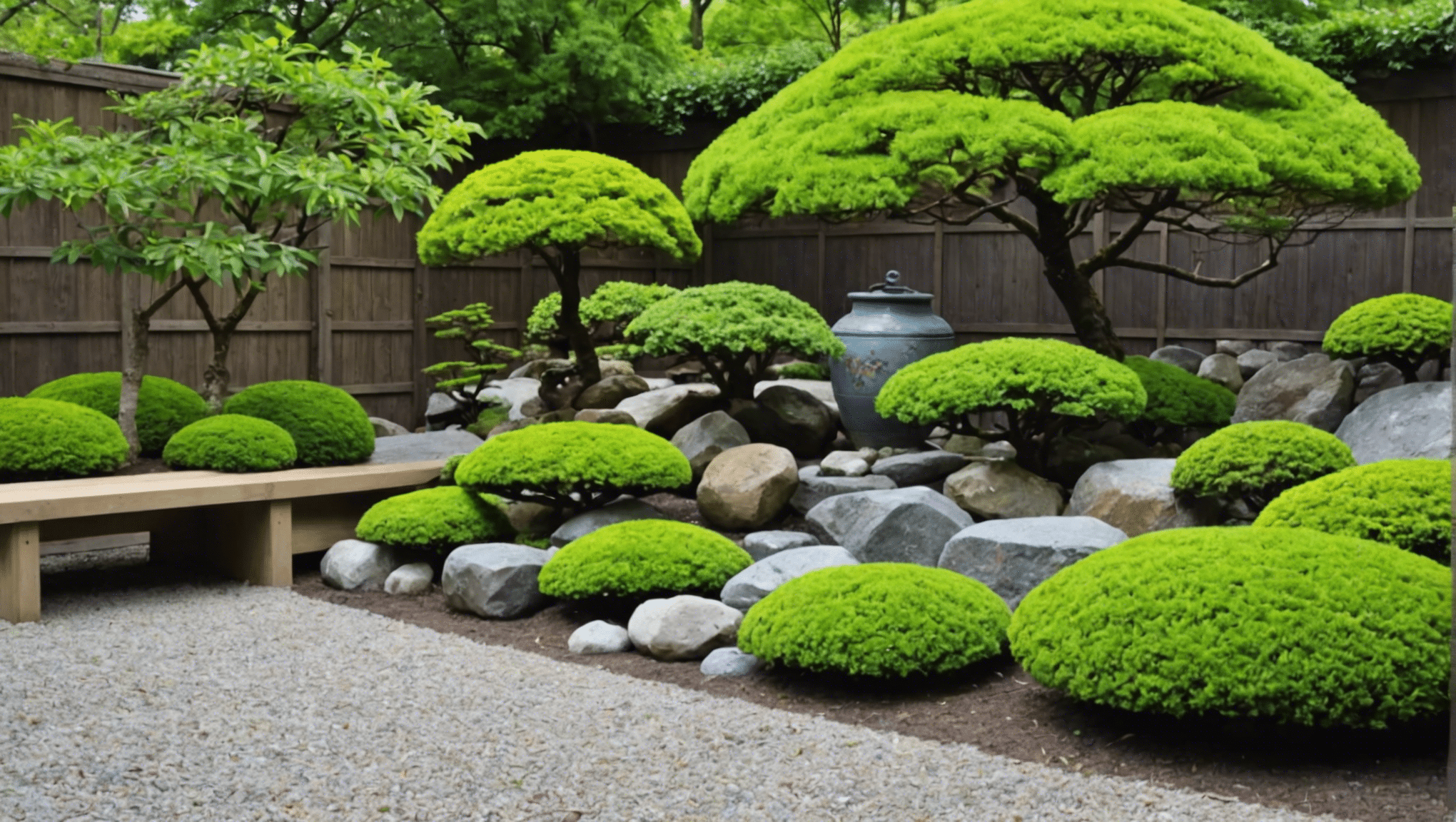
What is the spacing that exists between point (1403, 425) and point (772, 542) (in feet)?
9.53

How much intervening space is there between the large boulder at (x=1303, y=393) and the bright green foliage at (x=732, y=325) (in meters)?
2.25

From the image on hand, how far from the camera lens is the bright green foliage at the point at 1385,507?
410cm

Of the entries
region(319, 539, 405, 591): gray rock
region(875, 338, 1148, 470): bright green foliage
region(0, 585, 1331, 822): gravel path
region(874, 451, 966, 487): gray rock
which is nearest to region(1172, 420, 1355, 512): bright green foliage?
region(875, 338, 1148, 470): bright green foliage

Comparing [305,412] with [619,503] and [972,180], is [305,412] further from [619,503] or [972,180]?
[972,180]

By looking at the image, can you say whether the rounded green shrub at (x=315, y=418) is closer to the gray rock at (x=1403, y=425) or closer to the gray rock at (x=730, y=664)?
the gray rock at (x=730, y=664)

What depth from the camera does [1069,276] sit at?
7426mm

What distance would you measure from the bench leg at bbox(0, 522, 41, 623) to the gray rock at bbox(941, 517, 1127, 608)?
3721 millimetres

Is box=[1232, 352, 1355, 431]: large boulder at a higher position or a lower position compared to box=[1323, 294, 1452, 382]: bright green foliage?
lower

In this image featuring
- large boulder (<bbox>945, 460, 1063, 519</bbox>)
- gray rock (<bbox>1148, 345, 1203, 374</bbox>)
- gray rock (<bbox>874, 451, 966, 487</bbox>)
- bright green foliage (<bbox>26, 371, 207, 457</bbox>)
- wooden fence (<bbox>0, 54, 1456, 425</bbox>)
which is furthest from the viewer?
gray rock (<bbox>1148, 345, 1203, 374</bbox>)

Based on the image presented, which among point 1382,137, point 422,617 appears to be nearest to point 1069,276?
point 1382,137

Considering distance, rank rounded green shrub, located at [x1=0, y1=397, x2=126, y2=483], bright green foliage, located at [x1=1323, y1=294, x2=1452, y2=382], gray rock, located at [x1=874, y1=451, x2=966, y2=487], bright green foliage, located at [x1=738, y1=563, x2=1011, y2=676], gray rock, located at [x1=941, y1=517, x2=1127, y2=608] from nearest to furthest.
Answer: bright green foliage, located at [x1=738, y1=563, x2=1011, y2=676], gray rock, located at [x1=941, y1=517, x2=1127, y2=608], rounded green shrub, located at [x1=0, y1=397, x2=126, y2=483], bright green foliage, located at [x1=1323, y1=294, x2=1452, y2=382], gray rock, located at [x1=874, y1=451, x2=966, y2=487]

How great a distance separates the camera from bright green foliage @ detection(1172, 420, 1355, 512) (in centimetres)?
493

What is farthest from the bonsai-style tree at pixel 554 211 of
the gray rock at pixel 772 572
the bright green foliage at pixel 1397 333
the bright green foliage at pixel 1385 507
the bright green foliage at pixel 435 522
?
the bright green foliage at pixel 1385 507

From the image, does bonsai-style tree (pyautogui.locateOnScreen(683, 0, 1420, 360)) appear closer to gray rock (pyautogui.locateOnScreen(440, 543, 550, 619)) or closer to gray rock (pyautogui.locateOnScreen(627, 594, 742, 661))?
gray rock (pyautogui.locateOnScreen(440, 543, 550, 619))
